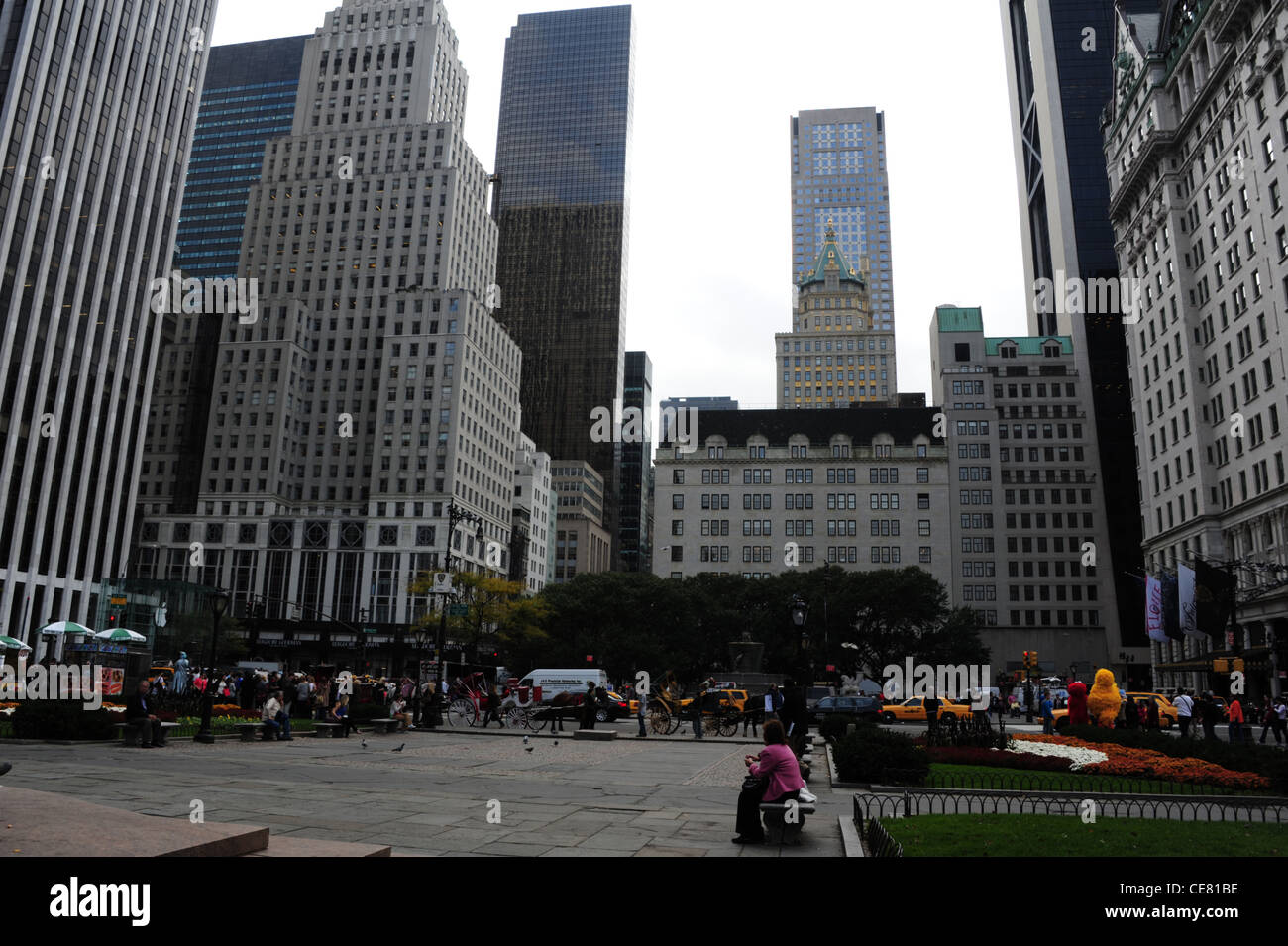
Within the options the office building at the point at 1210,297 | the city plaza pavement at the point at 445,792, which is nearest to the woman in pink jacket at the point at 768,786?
the city plaza pavement at the point at 445,792

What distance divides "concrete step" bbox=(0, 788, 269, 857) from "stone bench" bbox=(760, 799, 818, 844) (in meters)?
5.85

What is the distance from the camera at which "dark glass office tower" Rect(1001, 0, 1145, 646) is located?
114562mm

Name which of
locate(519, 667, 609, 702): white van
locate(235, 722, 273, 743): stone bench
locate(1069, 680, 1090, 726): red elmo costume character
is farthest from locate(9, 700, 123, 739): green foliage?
locate(519, 667, 609, 702): white van

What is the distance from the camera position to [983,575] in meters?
112

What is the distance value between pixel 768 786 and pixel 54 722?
68.3ft

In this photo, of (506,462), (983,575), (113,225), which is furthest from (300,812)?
(506,462)

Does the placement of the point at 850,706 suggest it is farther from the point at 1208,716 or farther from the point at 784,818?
the point at 784,818

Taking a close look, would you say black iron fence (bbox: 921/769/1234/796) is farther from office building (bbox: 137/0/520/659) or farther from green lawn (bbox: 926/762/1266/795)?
office building (bbox: 137/0/520/659)

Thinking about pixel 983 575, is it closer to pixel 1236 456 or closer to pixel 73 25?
pixel 1236 456

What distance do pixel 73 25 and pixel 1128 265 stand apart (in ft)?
332

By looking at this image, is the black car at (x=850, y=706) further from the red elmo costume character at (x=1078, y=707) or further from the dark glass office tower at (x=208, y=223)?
the dark glass office tower at (x=208, y=223)

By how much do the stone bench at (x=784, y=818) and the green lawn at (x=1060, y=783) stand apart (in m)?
6.61
